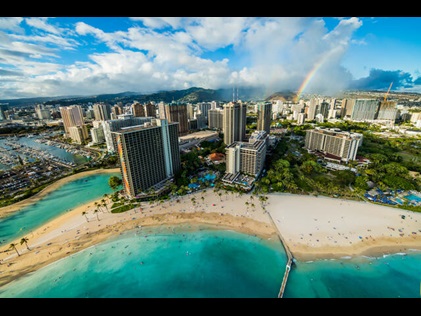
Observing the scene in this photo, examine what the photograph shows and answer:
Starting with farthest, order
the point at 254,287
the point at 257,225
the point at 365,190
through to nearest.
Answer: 1. the point at 365,190
2. the point at 257,225
3. the point at 254,287

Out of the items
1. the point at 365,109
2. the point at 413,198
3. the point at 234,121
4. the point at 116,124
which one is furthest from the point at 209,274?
the point at 365,109

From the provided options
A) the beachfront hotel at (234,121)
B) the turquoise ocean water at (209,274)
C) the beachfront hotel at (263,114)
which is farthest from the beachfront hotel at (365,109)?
the turquoise ocean water at (209,274)

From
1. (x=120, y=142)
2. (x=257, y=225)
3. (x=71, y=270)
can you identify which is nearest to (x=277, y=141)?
(x=257, y=225)

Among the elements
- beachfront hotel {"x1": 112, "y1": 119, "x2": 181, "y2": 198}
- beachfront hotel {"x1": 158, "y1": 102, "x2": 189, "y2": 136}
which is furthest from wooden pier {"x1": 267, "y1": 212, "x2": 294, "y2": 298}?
beachfront hotel {"x1": 158, "y1": 102, "x2": 189, "y2": 136}

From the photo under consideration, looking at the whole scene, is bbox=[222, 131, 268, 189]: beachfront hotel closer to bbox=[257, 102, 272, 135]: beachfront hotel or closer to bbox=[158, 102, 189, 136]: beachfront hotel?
bbox=[257, 102, 272, 135]: beachfront hotel
